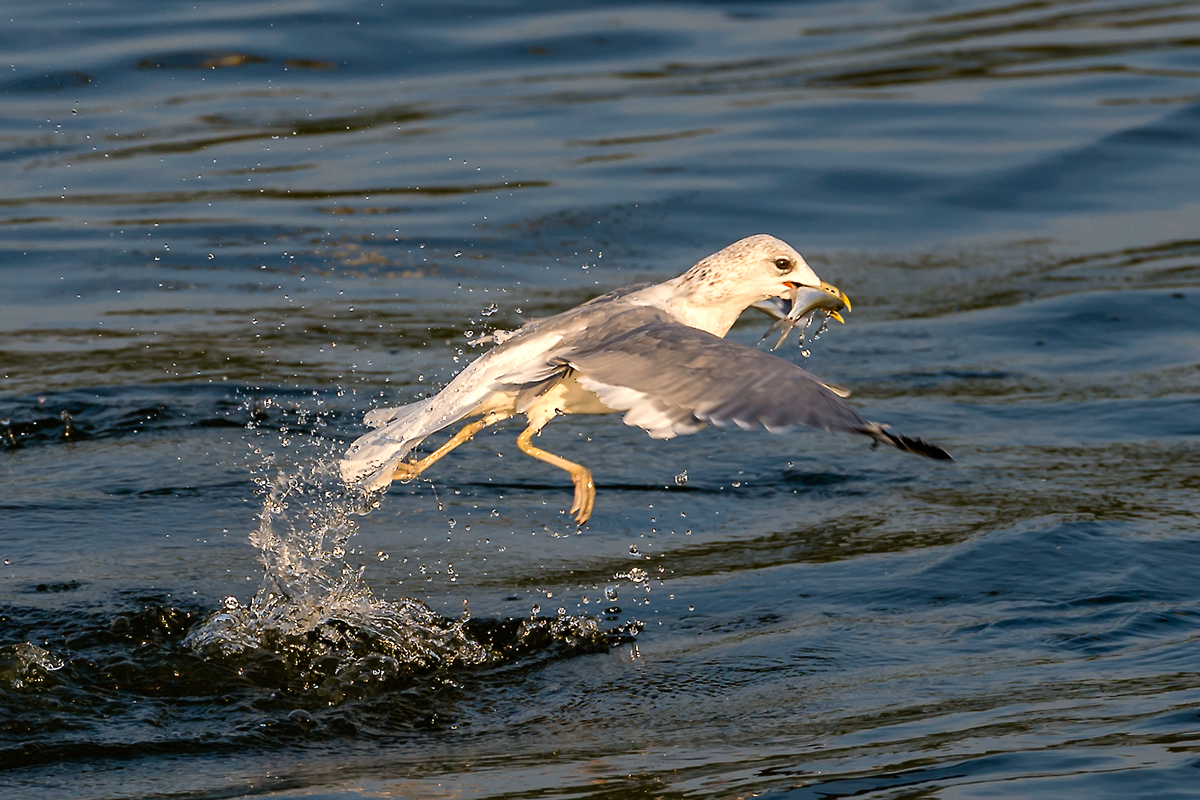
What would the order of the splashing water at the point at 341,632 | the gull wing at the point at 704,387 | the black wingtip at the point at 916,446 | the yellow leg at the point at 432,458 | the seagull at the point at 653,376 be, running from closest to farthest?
the black wingtip at the point at 916,446, the gull wing at the point at 704,387, the seagull at the point at 653,376, the splashing water at the point at 341,632, the yellow leg at the point at 432,458

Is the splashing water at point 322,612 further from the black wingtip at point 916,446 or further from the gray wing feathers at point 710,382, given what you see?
the black wingtip at point 916,446

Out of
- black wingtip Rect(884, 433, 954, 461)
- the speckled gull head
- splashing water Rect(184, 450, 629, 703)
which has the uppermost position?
the speckled gull head

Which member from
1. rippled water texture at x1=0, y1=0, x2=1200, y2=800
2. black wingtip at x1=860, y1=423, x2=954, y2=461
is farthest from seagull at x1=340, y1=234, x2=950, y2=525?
rippled water texture at x1=0, y1=0, x2=1200, y2=800

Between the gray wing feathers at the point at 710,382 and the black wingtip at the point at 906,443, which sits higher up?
the gray wing feathers at the point at 710,382

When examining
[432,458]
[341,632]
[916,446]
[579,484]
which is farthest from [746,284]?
[341,632]

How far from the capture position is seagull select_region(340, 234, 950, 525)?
14.0 ft

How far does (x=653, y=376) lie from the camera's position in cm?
452

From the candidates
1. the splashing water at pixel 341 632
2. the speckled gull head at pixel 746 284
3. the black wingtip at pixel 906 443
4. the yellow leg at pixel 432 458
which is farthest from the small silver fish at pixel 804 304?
the black wingtip at pixel 906 443

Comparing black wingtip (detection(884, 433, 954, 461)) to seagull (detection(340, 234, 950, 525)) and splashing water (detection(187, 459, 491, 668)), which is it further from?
splashing water (detection(187, 459, 491, 668))

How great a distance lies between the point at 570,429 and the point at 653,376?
2.99 metres

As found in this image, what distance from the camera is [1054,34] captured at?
16000 mm

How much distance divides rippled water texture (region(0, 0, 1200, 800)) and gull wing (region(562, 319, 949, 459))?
856 mm

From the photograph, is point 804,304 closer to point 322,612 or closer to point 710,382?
point 710,382

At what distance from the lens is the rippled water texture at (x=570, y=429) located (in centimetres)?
439
